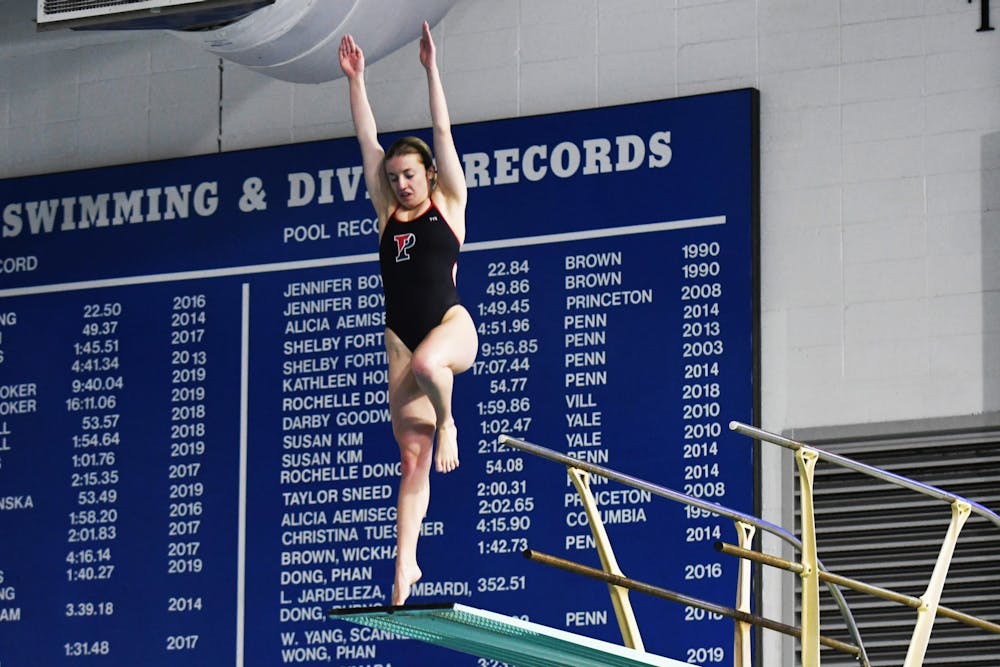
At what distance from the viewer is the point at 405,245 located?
5.18m

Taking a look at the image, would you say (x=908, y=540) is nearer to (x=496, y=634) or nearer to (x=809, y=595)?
(x=809, y=595)

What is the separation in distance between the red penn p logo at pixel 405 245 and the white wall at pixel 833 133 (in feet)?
6.20

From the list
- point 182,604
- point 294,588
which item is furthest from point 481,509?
point 182,604

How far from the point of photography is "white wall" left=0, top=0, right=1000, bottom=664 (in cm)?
649

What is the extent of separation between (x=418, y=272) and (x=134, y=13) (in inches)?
54.4

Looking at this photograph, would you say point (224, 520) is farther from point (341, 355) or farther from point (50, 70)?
point (50, 70)

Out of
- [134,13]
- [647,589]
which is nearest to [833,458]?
[647,589]

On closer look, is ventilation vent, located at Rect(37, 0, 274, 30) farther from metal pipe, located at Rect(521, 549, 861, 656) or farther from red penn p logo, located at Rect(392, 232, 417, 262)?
metal pipe, located at Rect(521, 549, 861, 656)

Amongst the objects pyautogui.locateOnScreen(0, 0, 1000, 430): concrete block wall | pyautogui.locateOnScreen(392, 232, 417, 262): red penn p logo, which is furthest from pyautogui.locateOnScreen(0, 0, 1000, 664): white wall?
pyautogui.locateOnScreen(392, 232, 417, 262): red penn p logo

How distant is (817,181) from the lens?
6.72m

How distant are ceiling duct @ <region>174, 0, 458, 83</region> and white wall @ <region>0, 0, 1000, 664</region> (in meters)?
0.36

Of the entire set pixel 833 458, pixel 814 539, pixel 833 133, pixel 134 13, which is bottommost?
pixel 814 539

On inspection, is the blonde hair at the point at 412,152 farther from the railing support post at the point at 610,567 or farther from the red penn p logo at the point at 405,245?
the railing support post at the point at 610,567

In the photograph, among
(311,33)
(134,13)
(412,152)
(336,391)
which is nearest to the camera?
(412,152)
